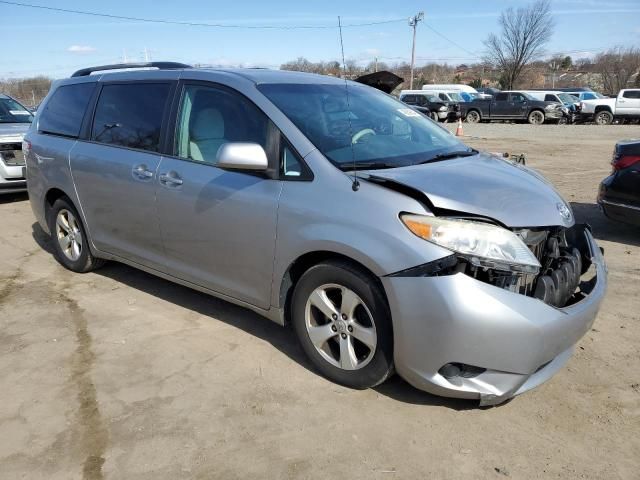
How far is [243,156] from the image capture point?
10.3 ft

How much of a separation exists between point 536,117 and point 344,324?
27.6 meters

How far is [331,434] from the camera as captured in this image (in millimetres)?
2779

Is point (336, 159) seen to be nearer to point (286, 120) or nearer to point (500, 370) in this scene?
point (286, 120)

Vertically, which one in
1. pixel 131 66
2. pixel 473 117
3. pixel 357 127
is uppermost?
pixel 131 66

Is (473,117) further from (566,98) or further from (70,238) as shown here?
(70,238)

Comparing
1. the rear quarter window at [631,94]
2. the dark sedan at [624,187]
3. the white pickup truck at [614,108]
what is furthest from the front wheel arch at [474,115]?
the dark sedan at [624,187]

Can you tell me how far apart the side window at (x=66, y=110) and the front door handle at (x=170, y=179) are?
144 cm

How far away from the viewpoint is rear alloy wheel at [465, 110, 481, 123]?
29.0 metres

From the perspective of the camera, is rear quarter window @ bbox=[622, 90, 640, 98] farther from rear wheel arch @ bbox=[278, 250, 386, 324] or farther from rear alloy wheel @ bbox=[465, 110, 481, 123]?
rear wheel arch @ bbox=[278, 250, 386, 324]

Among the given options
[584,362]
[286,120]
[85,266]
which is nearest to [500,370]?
[584,362]

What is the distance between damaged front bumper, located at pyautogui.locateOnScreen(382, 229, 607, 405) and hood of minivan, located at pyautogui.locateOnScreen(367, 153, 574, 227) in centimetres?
41

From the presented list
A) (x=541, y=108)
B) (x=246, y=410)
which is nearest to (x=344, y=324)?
(x=246, y=410)

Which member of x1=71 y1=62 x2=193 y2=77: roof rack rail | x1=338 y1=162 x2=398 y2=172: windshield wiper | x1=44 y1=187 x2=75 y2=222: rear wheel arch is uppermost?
x1=71 y1=62 x2=193 y2=77: roof rack rail

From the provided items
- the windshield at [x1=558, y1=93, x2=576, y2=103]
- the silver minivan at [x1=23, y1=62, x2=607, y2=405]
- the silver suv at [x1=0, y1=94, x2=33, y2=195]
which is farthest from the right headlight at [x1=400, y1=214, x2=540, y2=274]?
the windshield at [x1=558, y1=93, x2=576, y2=103]
